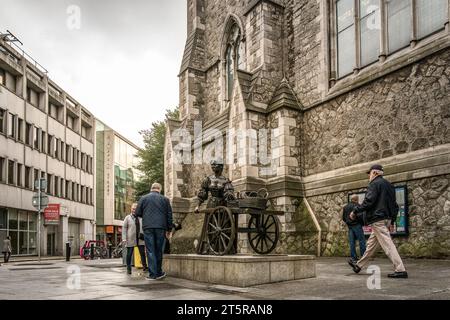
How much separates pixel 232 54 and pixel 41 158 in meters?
20.9

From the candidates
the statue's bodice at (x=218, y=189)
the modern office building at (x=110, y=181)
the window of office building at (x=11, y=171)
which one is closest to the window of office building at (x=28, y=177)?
the window of office building at (x=11, y=171)

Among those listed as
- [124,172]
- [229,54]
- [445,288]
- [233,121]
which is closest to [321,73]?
[233,121]

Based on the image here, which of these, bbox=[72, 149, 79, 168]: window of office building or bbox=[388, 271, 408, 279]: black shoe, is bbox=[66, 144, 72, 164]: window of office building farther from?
bbox=[388, 271, 408, 279]: black shoe

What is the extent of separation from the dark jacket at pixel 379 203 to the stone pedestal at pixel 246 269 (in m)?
1.25

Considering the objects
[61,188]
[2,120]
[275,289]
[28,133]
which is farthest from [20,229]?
[275,289]

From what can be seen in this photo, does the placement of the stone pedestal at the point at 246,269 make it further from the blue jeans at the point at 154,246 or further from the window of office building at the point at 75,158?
the window of office building at the point at 75,158

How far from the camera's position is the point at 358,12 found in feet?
44.5

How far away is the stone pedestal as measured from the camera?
686 cm

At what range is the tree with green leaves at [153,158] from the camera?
35.8 metres

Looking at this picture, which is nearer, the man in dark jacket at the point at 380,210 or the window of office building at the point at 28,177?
the man in dark jacket at the point at 380,210

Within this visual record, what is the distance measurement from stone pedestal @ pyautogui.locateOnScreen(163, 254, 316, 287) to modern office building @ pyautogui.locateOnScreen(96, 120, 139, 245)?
44.2 metres

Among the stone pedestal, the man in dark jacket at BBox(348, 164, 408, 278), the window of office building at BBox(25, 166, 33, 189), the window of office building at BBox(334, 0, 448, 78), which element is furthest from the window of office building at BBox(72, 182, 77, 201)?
the man in dark jacket at BBox(348, 164, 408, 278)
